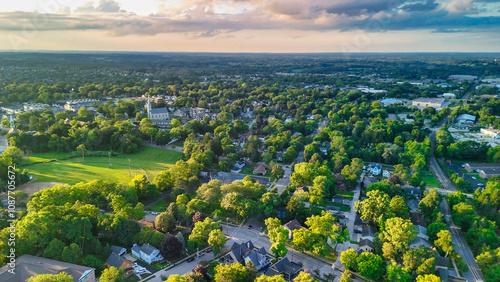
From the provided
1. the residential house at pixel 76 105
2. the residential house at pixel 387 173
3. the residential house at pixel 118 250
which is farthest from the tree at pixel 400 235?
the residential house at pixel 76 105

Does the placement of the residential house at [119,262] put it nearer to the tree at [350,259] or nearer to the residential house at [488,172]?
the tree at [350,259]

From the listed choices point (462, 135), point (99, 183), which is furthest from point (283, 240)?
point (462, 135)

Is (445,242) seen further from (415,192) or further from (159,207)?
(159,207)

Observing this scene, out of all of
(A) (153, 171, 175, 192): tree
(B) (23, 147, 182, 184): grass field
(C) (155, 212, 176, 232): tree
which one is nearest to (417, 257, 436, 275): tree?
(C) (155, 212, 176, 232): tree

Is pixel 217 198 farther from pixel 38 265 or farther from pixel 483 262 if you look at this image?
pixel 483 262

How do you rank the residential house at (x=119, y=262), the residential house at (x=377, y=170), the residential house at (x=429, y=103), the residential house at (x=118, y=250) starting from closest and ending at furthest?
the residential house at (x=119, y=262) < the residential house at (x=118, y=250) < the residential house at (x=377, y=170) < the residential house at (x=429, y=103)

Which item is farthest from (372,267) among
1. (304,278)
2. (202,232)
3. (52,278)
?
(52,278)
